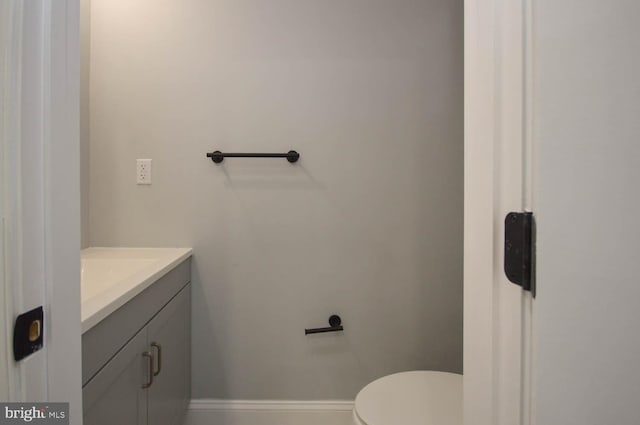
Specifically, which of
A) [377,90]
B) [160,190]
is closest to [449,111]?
[377,90]

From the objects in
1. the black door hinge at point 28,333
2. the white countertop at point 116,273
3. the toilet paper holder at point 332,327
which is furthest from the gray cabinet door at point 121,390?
the toilet paper holder at point 332,327

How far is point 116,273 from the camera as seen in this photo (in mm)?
1103

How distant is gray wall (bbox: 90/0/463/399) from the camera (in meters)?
1.28

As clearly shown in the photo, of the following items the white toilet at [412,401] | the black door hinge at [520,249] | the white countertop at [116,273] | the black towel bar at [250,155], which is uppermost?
the black towel bar at [250,155]

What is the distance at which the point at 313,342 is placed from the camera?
133 cm

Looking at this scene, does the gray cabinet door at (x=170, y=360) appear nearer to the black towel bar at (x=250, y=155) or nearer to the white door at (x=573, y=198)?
the black towel bar at (x=250, y=155)

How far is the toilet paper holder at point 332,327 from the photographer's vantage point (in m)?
1.28

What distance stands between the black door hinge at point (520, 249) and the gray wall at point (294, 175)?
95cm

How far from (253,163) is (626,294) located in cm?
122

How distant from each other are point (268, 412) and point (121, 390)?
2.58ft

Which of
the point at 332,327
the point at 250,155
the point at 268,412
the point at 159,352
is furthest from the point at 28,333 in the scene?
the point at 268,412

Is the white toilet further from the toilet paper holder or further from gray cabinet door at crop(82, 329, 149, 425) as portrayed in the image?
gray cabinet door at crop(82, 329, 149, 425)

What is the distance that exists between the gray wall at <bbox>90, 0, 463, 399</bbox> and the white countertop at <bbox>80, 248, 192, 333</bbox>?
7 centimetres

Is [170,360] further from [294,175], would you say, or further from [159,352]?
[294,175]
